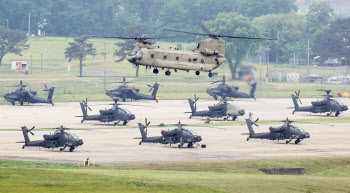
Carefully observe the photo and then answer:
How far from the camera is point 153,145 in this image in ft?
298

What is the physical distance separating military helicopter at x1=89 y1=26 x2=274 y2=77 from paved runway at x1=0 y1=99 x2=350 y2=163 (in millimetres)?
14636

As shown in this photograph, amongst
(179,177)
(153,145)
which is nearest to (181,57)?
(179,177)

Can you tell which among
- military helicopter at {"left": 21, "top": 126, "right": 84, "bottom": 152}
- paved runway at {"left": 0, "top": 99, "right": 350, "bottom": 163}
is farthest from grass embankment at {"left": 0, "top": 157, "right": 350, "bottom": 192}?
military helicopter at {"left": 21, "top": 126, "right": 84, "bottom": 152}

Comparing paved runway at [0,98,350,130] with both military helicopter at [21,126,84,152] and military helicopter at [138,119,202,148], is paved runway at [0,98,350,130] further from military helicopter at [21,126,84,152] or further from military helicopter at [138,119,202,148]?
military helicopter at [21,126,84,152]

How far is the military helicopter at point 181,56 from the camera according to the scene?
6475cm

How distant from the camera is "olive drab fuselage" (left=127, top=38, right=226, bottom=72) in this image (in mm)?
64750

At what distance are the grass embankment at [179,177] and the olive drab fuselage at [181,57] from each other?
9460mm

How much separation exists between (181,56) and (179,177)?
1099 cm

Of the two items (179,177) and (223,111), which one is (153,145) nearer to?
(179,177)

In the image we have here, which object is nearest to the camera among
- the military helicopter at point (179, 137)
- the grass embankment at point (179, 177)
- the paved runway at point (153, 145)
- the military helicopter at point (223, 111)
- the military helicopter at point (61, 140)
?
the grass embankment at point (179, 177)

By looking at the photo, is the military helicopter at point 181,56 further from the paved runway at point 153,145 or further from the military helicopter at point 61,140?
the military helicopter at point 61,140

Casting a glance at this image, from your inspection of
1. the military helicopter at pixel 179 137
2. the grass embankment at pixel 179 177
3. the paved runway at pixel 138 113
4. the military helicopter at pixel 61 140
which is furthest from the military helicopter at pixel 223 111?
the grass embankment at pixel 179 177

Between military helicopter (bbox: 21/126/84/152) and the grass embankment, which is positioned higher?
military helicopter (bbox: 21/126/84/152)

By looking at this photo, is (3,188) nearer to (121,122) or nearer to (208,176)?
(208,176)
